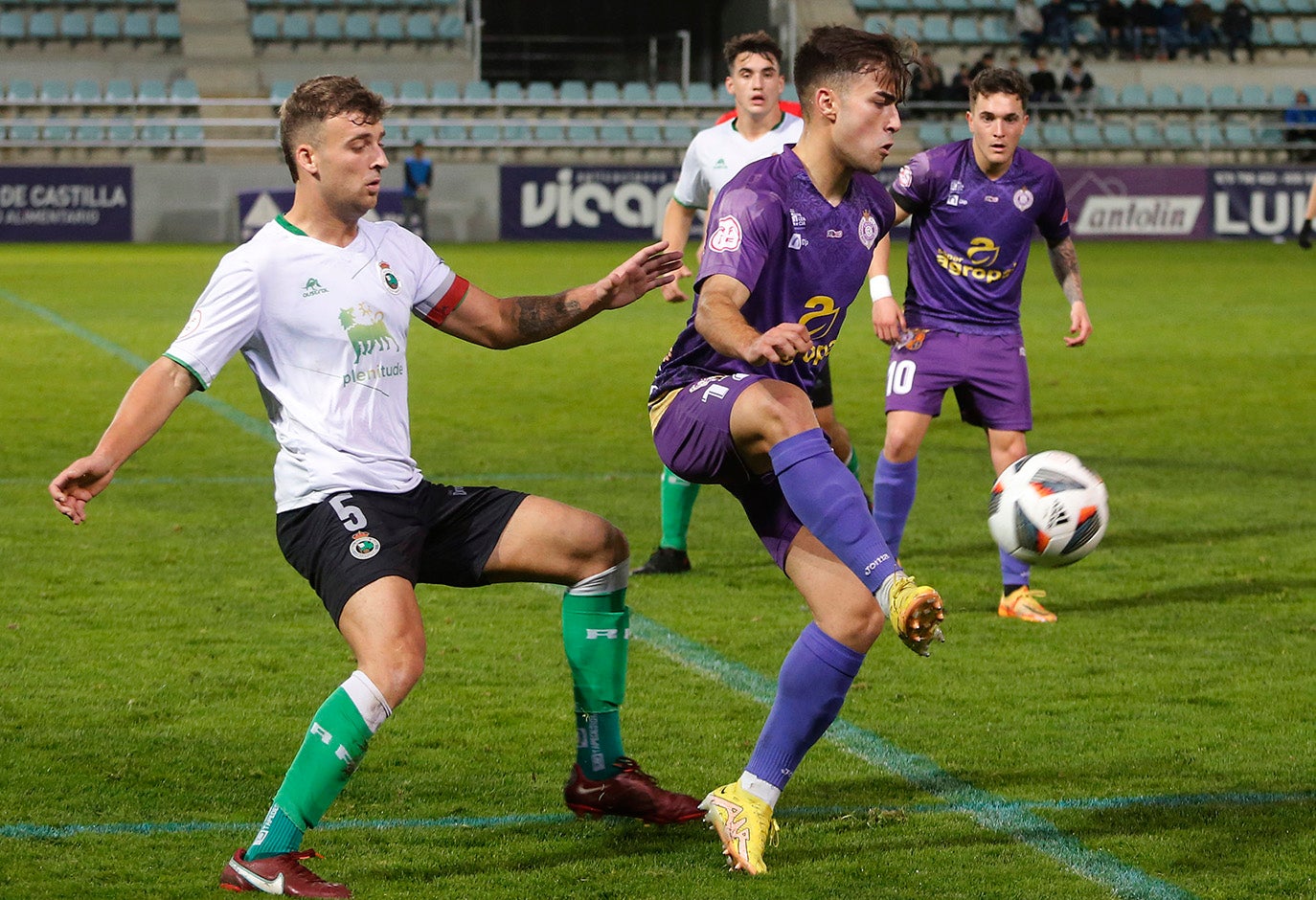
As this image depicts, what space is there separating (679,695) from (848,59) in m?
2.03

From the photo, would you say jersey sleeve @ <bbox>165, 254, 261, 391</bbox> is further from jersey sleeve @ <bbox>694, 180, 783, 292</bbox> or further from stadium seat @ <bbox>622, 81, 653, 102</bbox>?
stadium seat @ <bbox>622, 81, 653, 102</bbox>

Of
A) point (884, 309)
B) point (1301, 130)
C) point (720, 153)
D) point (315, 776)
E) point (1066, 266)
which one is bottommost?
point (315, 776)

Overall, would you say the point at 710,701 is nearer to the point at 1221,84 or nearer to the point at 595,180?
the point at 595,180

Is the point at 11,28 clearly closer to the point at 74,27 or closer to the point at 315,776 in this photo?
the point at 74,27

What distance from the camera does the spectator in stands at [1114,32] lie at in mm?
34594

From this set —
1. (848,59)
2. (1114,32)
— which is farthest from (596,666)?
(1114,32)

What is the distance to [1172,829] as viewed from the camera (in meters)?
4.08

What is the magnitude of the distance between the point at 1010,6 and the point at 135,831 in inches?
1379

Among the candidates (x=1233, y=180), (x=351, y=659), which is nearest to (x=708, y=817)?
(x=351, y=659)

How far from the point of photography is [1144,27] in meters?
35.0

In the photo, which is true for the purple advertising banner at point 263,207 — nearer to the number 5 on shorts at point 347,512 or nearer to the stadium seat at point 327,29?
the stadium seat at point 327,29

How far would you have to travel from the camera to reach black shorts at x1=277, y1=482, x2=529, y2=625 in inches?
147

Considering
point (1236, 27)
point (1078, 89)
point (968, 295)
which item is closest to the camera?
point (968, 295)

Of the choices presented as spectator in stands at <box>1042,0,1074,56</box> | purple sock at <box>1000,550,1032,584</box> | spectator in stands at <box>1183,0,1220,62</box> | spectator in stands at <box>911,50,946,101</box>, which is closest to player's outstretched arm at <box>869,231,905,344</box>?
purple sock at <box>1000,550,1032,584</box>
